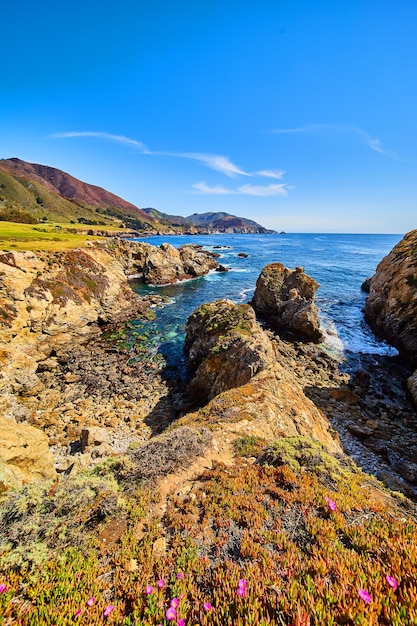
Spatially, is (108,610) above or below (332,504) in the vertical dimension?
above

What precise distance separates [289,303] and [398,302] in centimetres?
1234

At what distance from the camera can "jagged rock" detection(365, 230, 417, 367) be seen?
26.0 metres

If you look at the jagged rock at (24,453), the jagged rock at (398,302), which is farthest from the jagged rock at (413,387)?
the jagged rock at (24,453)

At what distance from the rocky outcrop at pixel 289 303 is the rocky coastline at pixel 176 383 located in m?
0.18

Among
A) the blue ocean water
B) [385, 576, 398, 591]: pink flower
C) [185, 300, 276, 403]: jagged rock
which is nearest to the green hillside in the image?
the blue ocean water

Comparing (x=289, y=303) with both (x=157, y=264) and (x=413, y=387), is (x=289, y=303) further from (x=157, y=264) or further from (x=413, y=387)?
(x=157, y=264)

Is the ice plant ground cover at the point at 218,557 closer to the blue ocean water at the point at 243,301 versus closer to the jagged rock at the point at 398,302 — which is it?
the blue ocean water at the point at 243,301

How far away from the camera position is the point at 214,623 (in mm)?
3219

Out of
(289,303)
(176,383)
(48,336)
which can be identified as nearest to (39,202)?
(48,336)

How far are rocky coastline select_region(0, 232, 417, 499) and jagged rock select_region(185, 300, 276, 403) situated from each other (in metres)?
0.10

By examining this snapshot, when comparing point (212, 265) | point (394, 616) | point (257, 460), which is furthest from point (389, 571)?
point (212, 265)

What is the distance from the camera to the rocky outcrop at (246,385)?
10.9 metres

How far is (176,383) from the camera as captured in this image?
2134cm

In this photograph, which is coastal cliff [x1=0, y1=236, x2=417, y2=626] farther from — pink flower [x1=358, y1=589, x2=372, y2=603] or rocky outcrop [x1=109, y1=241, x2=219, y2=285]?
rocky outcrop [x1=109, y1=241, x2=219, y2=285]
